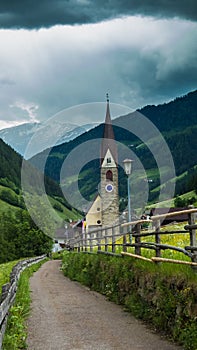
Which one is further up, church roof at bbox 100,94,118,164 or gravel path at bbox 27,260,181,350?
church roof at bbox 100,94,118,164

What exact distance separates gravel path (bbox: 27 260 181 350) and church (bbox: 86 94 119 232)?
235 feet

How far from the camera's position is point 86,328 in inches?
447

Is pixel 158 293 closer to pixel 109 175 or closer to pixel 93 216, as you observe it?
pixel 93 216

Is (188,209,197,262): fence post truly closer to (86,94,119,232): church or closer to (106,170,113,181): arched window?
(86,94,119,232): church

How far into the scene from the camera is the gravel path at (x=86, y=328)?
9.66 meters

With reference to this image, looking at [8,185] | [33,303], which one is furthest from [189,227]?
[8,185]

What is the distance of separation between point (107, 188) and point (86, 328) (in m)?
82.0

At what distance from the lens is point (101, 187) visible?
93812 millimetres

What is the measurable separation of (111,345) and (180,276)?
1.78 metres

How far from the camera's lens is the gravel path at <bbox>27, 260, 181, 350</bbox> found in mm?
9656

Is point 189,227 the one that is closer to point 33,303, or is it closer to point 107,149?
point 33,303

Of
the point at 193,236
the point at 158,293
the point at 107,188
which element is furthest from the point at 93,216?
the point at 193,236

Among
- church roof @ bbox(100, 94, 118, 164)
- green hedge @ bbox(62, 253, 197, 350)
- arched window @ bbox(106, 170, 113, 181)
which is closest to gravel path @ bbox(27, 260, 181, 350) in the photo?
green hedge @ bbox(62, 253, 197, 350)

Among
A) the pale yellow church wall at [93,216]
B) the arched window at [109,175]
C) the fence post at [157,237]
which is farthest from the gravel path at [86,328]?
the arched window at [109,175]
